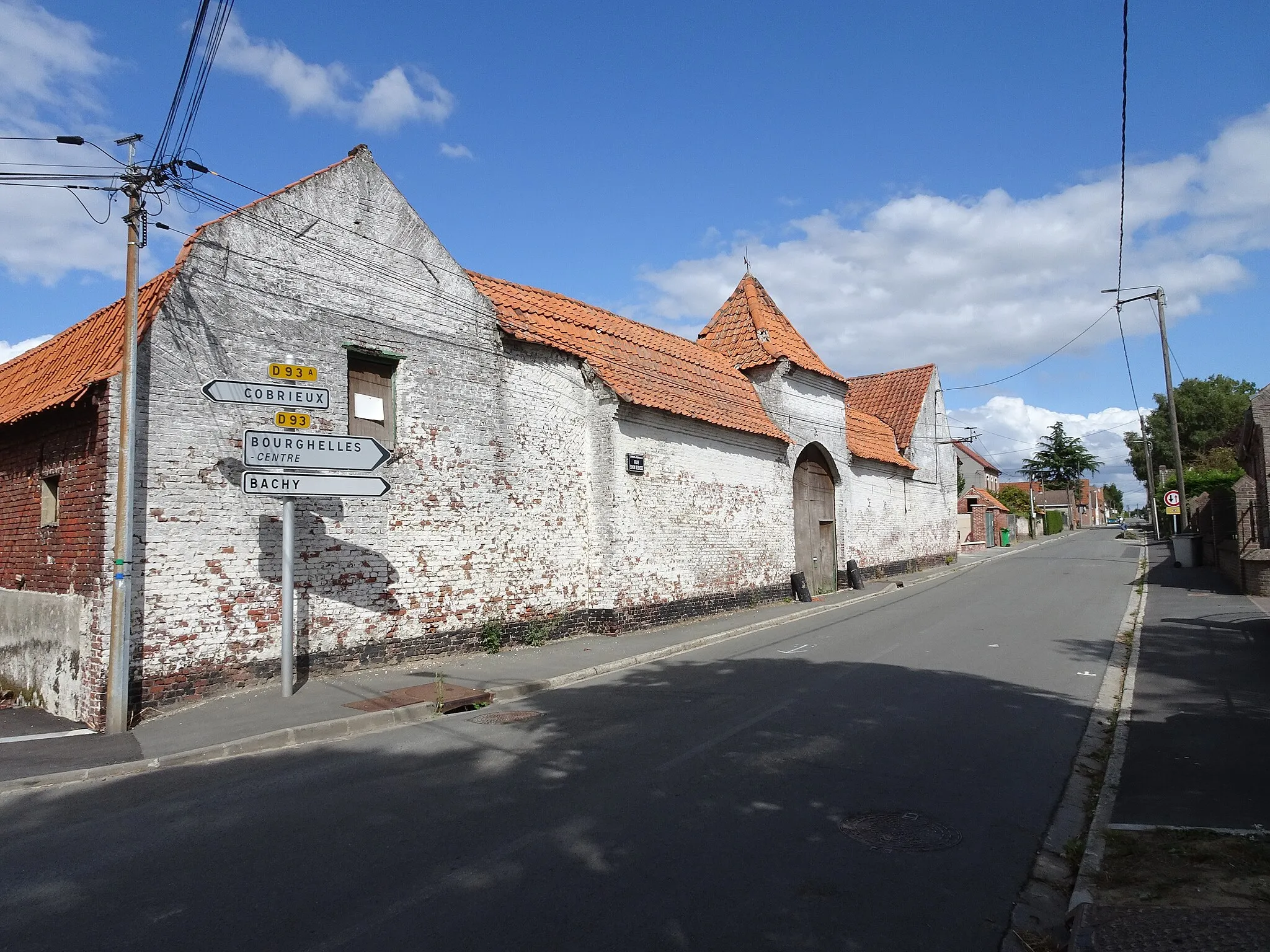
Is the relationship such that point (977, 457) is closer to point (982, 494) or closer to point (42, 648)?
point (982, 494)

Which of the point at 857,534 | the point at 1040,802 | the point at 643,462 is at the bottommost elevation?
the point at 1040,802

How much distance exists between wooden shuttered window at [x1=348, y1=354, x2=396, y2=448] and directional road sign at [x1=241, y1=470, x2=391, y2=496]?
1.31 metres

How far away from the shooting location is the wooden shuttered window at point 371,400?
37.3ft

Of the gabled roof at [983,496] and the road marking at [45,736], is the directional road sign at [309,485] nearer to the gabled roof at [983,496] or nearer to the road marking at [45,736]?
the road marking at [45,736]

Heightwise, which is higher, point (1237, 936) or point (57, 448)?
point (57, 448)

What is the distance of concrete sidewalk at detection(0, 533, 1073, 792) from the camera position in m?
7.45

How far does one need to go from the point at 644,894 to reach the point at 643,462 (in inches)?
453

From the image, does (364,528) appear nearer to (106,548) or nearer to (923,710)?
(106,548)

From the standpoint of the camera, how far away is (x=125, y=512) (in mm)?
8398

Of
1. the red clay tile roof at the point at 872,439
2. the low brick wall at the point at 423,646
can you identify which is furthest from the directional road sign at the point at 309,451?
the red clay tile roof at the point at 872,439

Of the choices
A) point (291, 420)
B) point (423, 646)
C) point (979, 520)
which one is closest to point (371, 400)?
point (291, 420)

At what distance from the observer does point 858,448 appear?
84.7 feet

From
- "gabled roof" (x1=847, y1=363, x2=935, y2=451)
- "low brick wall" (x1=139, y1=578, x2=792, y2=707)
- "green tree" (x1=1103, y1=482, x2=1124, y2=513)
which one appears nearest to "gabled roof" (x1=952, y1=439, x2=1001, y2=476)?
"gabled roof" (x1=847, y1=363, x2=935, y2=451)

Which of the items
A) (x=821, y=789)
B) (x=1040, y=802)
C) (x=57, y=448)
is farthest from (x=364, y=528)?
(x=1040, y=802)
